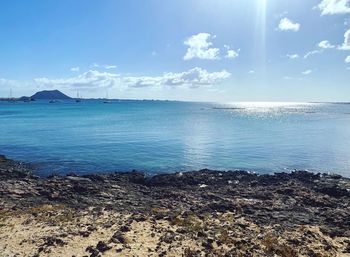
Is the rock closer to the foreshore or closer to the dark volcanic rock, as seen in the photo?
the foreshore

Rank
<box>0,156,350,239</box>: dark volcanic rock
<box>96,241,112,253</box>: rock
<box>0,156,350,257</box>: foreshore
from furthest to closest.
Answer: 1. <box>0,156,350,239</box>: dark volcanic rock
2. <box>0,156,350,257</box>: foreshore
3. <box>96,241,112,253</box>: rock

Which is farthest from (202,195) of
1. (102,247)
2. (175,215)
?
(102,247)

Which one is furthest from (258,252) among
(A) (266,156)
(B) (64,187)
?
(A) (266,156)

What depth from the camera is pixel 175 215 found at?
2573 centimetres

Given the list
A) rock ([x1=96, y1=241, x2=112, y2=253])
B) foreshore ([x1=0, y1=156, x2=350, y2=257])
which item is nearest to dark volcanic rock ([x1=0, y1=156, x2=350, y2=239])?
foreshore ([x1=0, y1=156, x2=350, y2=257])

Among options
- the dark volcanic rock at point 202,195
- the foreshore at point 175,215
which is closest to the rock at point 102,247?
the foreshore at point 175,215

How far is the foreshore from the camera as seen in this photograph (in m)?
19.5

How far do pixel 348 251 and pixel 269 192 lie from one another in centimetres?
1426

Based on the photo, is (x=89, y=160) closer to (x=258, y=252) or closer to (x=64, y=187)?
(x=64, y=187)

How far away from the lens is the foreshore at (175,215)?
64.1 feet

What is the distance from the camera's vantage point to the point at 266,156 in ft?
189

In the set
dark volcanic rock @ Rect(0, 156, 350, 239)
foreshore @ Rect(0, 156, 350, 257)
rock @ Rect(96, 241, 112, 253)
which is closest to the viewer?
rock @ Rect(96, 241, 112, 253)

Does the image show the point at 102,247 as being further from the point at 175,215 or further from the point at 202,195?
the point at 202,195

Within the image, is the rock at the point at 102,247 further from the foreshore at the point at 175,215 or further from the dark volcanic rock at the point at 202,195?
the dark volcanic rock at the point at 202,195
